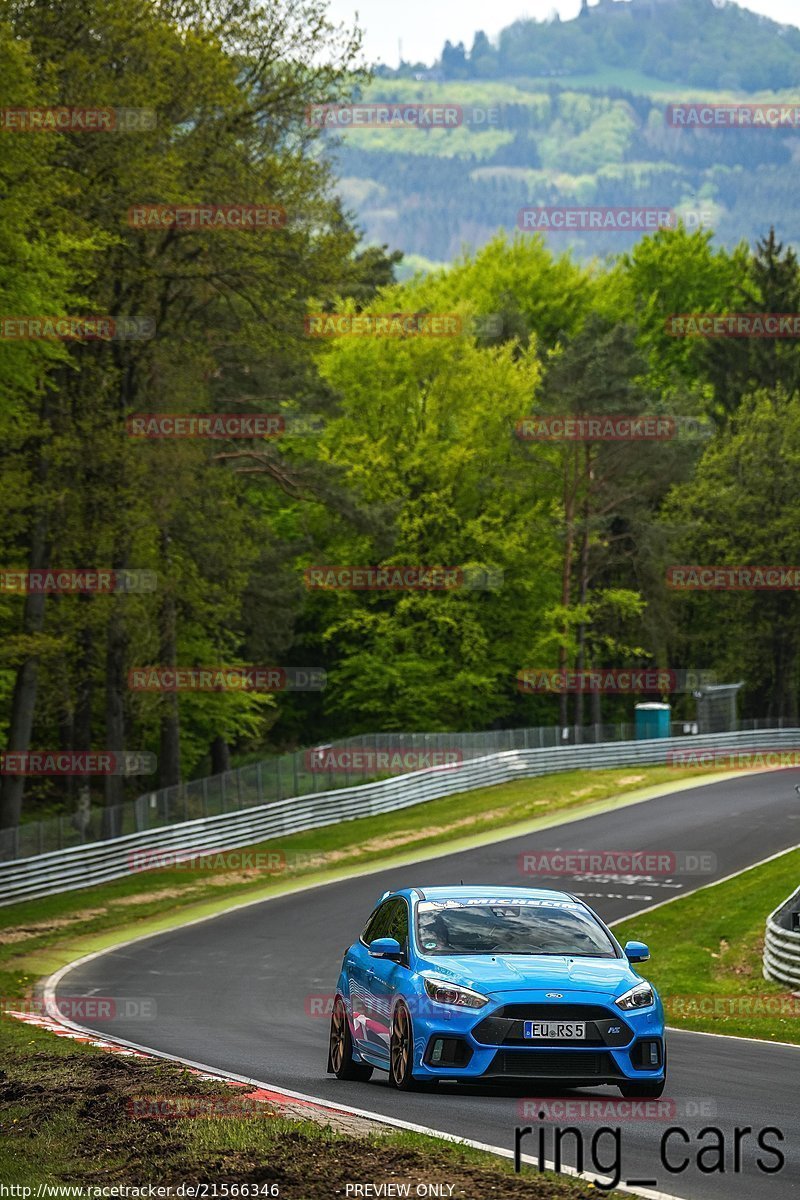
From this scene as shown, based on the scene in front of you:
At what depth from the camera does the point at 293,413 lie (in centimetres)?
5644

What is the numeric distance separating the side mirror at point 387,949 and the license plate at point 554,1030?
1375 mm

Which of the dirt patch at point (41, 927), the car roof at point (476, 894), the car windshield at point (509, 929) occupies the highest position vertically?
the car roof at point (476, 894)

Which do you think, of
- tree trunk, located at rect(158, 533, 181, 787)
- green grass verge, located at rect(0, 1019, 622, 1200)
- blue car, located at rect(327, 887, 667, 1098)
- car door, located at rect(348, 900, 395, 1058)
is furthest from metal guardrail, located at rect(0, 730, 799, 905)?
green grass verge, located at rect(0, 1019, 622, 1200)

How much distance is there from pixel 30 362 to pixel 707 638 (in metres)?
49.3

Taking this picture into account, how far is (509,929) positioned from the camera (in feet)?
39.5

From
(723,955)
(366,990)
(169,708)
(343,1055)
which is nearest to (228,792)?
(169,708)

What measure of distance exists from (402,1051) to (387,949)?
0.80 meters

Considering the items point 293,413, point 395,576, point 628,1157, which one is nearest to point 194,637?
point 293,413

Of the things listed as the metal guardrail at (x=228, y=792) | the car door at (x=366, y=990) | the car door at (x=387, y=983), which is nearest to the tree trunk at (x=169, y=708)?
the metal guardrail at (x=228, y=792)

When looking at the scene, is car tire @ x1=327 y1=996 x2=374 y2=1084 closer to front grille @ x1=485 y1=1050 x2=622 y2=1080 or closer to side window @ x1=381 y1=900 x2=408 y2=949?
side window @ x1=381 y1=900 x2=408 y2=949

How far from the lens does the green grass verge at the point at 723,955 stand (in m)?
20.0

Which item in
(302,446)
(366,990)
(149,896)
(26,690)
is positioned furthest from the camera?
(302,446)

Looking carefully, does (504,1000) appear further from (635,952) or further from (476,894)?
(476,894)

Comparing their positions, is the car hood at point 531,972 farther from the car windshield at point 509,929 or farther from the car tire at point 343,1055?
the car tire at point 343,1055
